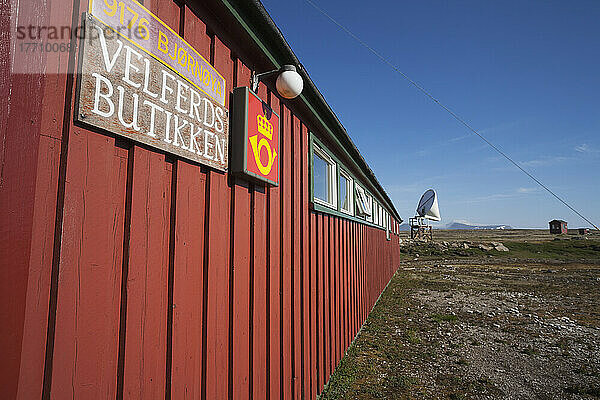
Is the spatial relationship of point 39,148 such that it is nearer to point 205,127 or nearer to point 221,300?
point 205,127

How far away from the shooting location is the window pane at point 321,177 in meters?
4.40

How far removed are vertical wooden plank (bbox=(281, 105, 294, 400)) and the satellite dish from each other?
33634mm

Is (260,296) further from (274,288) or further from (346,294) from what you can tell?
(346,294)

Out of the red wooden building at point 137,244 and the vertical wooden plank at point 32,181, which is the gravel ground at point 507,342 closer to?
the red wooden building at point 137,244

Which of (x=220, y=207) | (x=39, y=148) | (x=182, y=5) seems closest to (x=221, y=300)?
(x=220, y=207)

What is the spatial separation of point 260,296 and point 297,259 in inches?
35.9

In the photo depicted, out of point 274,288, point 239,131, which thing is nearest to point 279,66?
point 239,131

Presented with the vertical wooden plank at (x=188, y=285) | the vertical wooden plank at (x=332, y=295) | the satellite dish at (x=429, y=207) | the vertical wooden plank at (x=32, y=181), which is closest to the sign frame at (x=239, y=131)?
the vertical wooden plank at (x=188, y=285)

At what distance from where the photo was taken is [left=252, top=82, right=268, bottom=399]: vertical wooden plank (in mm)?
2561

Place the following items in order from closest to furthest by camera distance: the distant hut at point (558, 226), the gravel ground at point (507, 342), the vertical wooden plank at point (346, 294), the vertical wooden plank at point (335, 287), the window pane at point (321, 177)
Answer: the gravel ground at point (507, 342), the window pane at point (321, 177), the vertical wooden plank at point (335, 287), the vertical wooden plank at point (346, 294), the distant hut at point (558, 226)

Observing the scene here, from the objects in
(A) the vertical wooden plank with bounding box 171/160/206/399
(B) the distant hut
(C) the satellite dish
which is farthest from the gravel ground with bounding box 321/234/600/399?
(B) the distant hut

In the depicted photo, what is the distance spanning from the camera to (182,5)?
188 cm

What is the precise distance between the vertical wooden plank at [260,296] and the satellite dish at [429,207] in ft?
112

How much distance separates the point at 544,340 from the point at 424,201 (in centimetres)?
3090
